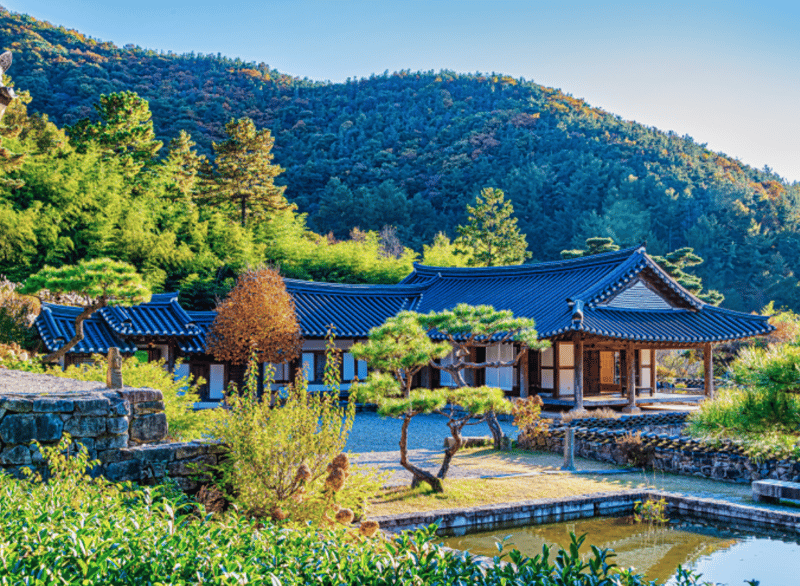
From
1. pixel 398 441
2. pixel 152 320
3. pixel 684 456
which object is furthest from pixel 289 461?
pixel 152 320

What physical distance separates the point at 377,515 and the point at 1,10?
6751 centimetres

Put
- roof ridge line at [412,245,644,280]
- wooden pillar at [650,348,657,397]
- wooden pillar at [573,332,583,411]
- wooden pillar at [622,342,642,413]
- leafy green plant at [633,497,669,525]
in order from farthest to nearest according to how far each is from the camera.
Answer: wooden pillar at [650,348,657,397] → roof ridge line at [412,245,644,280] → wooden pillar at [622,342,642,413] → wooden pillar at [573,332,583,411] → leafy green plant at [633,497,669,525]

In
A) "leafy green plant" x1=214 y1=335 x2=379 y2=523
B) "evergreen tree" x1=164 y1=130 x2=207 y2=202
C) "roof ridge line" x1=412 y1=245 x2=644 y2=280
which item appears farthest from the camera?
"evergreen tree" x1=164 y1=130 x2=207 y2=202

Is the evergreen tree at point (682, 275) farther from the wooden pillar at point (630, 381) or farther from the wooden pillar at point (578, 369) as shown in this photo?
the wooden pillar at point (578, 369)

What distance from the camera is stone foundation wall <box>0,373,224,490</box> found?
636 cm

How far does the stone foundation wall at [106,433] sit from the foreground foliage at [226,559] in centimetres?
232

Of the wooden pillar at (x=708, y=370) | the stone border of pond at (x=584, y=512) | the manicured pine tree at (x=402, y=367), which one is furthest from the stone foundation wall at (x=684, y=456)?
the wooden pillar at (x=708, y=370)

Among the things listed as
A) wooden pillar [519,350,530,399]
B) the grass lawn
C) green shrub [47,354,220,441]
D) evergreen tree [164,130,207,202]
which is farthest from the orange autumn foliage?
evergreen tree [164,130,207,202]

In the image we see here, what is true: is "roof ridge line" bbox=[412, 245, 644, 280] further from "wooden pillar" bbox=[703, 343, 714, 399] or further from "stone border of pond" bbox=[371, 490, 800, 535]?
"stone border of pond" bbox=[371, 490, 800, 535]

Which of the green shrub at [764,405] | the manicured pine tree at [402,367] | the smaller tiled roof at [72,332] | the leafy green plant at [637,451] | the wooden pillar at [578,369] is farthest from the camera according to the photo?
the smaller tiled roof at [72,332]

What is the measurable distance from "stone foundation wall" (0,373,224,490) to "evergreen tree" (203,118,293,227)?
1081 inches

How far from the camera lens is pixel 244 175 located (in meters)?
34.0

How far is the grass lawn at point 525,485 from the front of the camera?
354 inches

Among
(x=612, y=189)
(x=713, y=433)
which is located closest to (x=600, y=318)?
(x=713, y=433)
